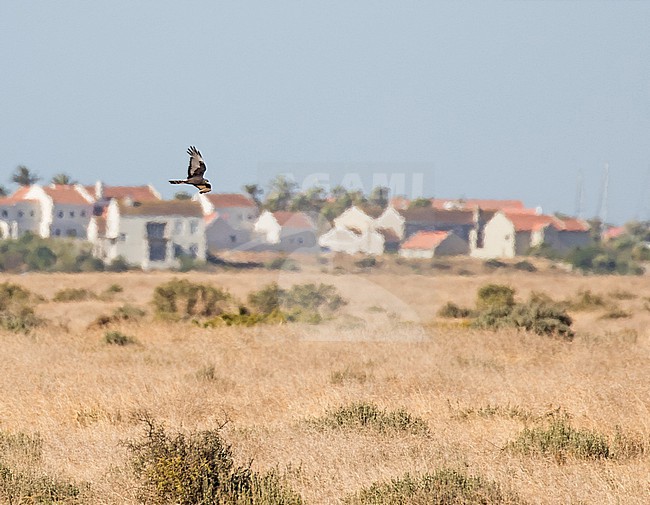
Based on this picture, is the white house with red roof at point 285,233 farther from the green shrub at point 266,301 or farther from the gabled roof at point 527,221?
the gabled roof at point 527,221

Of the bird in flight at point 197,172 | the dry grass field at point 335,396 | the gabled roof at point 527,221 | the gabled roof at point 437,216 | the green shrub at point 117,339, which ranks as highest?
the bird in flight at point 197,172

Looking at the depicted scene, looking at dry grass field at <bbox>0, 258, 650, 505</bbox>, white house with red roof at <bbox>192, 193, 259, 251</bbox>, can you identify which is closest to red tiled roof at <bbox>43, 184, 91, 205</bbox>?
white house with red roof at <bbox>192, 193, 259, 251</bbox>

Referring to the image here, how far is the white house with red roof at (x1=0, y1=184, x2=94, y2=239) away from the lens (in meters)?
82.7

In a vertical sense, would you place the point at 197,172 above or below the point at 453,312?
above

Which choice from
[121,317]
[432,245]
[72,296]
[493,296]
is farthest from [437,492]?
[432,245]

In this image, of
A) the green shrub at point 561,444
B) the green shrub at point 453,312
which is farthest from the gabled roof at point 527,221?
the green shrub at point 561,444

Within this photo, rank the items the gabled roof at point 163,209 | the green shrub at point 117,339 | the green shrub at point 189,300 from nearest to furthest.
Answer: the green shrub at point 117,339 < the green shrub at point 189,300 < the gabled roof at point 163,209

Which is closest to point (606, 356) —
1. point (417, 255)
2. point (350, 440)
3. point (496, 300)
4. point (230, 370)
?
point (230, 370)

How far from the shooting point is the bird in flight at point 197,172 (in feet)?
29.2

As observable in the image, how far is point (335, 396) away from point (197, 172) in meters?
3.53

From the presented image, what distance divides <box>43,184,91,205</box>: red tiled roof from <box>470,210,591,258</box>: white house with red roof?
31.3 metres

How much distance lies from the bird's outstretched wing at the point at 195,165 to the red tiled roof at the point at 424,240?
5585 centimetres

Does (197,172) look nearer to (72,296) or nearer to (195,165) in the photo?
(195,165)

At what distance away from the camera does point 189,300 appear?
89.3 feet
